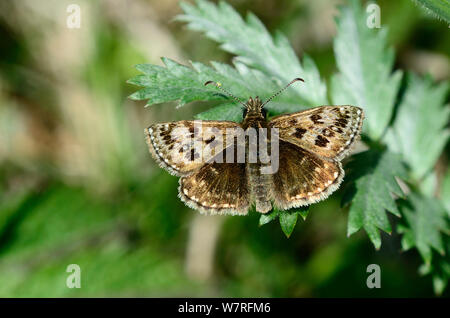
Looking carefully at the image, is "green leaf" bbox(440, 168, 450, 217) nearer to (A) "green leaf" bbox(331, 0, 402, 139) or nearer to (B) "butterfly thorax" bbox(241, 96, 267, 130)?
(A) "green leaf" bbox(331, 0, 402, 139)

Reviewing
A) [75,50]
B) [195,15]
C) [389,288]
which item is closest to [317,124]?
[195,15]

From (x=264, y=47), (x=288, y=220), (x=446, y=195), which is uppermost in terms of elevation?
(x=264, y=47)

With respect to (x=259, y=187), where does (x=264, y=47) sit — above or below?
above

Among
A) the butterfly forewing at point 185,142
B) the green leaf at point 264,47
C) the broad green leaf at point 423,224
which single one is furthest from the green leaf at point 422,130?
the butterfly forewing at point 185,142

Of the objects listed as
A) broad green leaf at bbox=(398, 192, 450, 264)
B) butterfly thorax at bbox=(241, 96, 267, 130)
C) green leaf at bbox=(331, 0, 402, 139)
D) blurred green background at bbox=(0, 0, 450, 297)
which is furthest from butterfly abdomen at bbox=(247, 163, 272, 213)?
blurred green background at bbox=(0, 0, 450, 297)

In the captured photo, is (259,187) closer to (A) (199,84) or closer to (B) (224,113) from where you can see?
(B) (224,113)

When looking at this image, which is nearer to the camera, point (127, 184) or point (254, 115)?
point (254, 115)

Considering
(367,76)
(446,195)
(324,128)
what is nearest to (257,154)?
(324,128)
